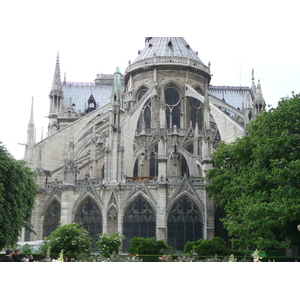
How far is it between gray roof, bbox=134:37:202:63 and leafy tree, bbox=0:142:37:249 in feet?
99.8

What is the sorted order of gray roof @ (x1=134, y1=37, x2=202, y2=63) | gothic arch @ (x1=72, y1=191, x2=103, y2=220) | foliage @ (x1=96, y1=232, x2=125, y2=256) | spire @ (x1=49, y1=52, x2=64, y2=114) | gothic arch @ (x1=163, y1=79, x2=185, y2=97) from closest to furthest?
1. foliage @ (x1=96, y1=232, x2=125, y2=256)
2. gothic arch @ (x1=72, y1=191, x2=103, y2=220)
3. gothic arch @ (x1=163, y1=79, x2=185, y2=97)
4. gray roof @ (x1=134, y1=37, x2=202, y2=63)
5. spire @ (x1=49, y1=52, x2=64, y2=114)

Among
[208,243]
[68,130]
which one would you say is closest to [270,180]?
[208,243]

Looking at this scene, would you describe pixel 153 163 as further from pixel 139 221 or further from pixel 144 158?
pixel 139 221

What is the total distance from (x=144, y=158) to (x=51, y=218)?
10886 millimetres

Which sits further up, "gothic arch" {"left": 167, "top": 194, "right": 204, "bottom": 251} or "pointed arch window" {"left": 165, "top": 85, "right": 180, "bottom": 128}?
"pointed arch window" {"left": 165, "top": 85, "right": 180, "bottom": 128}

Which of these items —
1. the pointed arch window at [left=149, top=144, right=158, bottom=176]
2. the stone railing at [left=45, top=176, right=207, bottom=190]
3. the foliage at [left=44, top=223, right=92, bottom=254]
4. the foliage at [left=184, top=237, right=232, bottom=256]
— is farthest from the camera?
the pointed arch window at [left=149, top=144, right=158, bottom=176]

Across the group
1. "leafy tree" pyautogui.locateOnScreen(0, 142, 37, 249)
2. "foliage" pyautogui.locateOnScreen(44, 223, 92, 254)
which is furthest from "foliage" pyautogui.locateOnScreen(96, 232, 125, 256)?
"leafy tree" pyautogui.locateOnScreen(0, 142, 37, 249)

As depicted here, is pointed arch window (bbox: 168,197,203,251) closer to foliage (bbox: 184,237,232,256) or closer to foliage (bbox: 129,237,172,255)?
foliage (bbox: 129,237,172,255)

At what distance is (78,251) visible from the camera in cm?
3141

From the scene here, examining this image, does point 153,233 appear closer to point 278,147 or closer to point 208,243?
point 208,243

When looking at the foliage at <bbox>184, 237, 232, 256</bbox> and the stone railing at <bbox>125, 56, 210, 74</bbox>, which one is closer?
the foliage at <bbox>184, 237, 232, 256</bbox>

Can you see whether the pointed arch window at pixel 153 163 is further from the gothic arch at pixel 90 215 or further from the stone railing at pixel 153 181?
the gothic arch at pixel 90 215

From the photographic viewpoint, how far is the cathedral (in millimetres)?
39844
